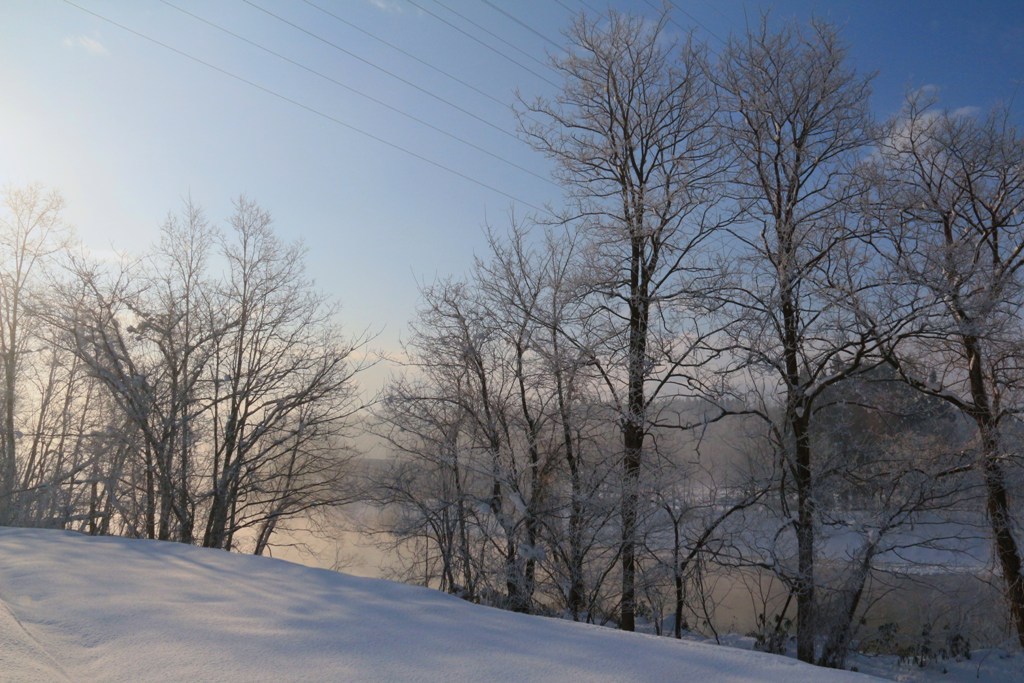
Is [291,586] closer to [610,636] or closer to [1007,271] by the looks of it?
[610,636]

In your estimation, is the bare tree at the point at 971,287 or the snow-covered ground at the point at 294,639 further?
the bare tree at the point at 971,287

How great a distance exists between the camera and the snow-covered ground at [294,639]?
2693mm

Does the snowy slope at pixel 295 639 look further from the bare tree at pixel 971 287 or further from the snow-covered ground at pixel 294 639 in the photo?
the bare tree at pixel 971 287

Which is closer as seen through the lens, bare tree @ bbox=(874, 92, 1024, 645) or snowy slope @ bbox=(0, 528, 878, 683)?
snowy slope @ bbox=(0, 528, 878, 683)

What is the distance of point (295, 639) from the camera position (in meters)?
3.12

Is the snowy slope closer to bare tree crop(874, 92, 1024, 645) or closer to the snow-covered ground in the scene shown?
the snow-covered ground

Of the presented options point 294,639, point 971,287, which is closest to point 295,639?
point 294,639

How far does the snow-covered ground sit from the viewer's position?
269cm

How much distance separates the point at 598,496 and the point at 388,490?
475cm

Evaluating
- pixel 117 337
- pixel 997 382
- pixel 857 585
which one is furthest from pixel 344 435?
pixel 997 382

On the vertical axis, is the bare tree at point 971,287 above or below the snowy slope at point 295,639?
above

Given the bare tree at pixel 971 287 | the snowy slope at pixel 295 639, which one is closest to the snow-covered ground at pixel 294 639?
the snowy slope at pixel 295 639

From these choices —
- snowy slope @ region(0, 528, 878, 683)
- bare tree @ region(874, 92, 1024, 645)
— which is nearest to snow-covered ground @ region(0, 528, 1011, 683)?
snowy slope @ region(0, 528, 878, 683)

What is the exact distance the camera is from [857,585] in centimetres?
952
